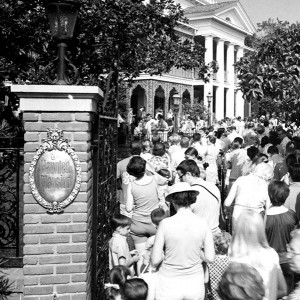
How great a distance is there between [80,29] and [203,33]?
1511 inches

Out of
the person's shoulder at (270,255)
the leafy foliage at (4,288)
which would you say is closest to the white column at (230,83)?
the leafy foliage at (4,288)

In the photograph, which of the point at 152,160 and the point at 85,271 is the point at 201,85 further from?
the point at 85,271

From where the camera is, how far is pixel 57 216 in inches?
169

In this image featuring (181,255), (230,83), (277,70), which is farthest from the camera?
(230,83)

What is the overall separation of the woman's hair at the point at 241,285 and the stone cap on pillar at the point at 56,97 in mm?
2008

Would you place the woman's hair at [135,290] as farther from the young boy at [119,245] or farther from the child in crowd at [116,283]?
the young boy at [119,245]

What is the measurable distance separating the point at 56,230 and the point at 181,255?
3.69ft

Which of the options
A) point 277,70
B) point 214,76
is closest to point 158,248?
point 277,70

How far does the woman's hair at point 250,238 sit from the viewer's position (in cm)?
368

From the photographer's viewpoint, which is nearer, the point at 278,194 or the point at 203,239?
the point at 203,239

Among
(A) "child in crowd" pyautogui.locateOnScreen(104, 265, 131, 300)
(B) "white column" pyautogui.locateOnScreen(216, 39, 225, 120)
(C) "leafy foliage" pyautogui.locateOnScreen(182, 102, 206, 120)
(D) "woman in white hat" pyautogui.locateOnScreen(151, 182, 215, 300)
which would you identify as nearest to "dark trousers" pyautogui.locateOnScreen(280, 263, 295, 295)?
(D) "woman in white hat" pyautogui.locateOnScreen(151, 182, 215, 300)

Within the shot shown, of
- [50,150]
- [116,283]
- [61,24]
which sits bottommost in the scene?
[116,283]

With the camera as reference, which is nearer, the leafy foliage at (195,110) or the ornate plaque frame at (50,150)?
the ornate plaque frame at (50,150)

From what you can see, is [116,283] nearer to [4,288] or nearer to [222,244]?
[222,244]
